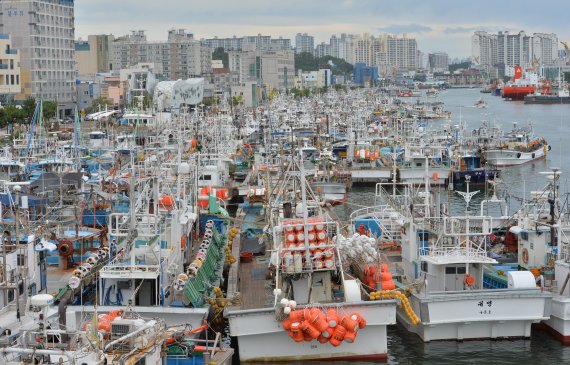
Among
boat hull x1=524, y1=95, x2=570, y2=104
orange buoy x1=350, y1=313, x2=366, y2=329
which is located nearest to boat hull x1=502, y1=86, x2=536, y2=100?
boat hull x1=524, y1=95, x2=570, y2=104

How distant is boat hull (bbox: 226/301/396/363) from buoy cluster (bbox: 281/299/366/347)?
450 millimetres

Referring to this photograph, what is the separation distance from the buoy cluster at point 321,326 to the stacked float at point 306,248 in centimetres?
122

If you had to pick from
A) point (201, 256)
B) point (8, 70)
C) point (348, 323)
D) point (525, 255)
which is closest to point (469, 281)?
point (525, 255)

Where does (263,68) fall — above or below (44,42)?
above

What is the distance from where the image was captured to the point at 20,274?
18625 millimetres

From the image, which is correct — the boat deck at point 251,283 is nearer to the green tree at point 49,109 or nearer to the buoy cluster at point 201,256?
the buoy cluster at point 201,256

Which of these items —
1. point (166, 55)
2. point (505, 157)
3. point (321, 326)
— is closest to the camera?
point (321, 326)

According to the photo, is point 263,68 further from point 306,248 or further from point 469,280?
point 306,248

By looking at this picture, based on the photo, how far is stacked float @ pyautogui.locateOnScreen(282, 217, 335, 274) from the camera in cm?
2039

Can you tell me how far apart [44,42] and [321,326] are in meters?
81.8

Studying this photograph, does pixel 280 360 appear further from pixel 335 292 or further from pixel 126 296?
pixel 126 296

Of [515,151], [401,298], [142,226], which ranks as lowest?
[401,298]

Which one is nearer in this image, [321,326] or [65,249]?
[321,326]

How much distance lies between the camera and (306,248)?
803 inches
